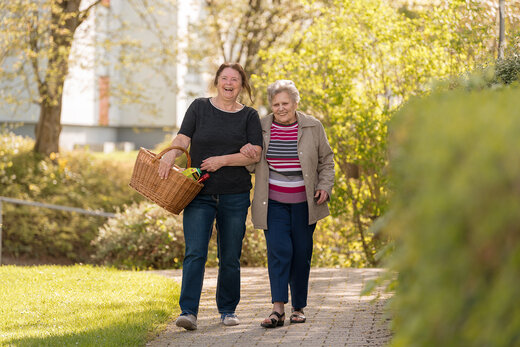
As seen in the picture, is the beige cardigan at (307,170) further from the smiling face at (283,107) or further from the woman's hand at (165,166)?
the woman's hand at (165,166)

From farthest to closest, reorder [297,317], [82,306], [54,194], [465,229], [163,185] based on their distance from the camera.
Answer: [54,194], [82,306], [297,317], [163,185], [465,229]

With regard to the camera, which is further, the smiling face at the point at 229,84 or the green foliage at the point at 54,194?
the green foliage at the point at 54,194

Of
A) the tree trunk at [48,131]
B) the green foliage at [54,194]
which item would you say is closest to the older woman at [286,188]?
the green foliage at [54,194]

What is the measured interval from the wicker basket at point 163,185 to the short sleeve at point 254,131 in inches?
19.9

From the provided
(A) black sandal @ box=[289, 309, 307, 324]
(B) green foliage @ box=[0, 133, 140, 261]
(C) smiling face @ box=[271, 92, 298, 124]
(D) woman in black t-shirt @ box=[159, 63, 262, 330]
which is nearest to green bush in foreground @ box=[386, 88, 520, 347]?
(D) woman in black t-shirt @ box=[159, 63, 262, 330]

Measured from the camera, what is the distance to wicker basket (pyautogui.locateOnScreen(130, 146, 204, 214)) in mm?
5816

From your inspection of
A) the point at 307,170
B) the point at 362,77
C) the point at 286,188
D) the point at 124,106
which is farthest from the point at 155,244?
the point at 124,106

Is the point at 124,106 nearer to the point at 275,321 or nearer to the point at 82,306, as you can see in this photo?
the point at 82,306

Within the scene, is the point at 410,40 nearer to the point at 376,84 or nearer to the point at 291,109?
the point at 376,84

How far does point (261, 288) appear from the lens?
27.2 feet

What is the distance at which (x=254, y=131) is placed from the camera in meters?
6.07

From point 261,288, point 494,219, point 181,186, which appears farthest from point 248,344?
point 494,219

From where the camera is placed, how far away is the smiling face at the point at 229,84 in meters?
6.06

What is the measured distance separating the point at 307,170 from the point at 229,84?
90 centimetres
